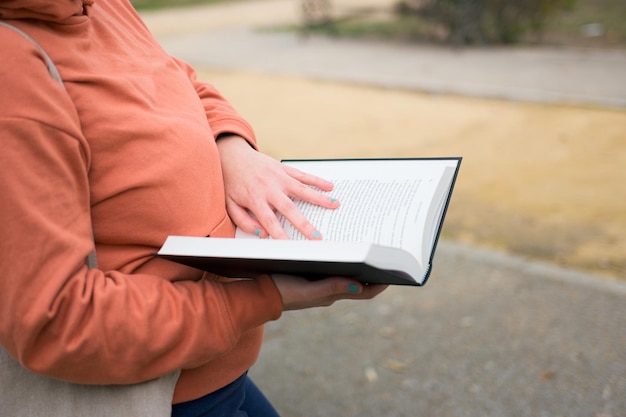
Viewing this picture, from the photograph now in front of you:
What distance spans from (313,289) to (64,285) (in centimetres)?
39

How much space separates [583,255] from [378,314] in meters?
1.21

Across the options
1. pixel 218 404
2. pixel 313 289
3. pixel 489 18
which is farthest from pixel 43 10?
pixel 489 18

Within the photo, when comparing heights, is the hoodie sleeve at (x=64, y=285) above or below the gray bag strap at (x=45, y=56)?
below

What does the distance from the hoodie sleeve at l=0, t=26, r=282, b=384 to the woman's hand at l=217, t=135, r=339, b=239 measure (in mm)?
180

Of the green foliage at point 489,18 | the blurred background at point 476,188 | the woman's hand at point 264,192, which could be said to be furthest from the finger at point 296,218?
the green foliage at point 489,18

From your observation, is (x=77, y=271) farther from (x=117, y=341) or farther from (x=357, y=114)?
(x=357, y=114)

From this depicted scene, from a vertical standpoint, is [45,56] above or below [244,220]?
above

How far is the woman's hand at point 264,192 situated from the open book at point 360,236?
2 cm

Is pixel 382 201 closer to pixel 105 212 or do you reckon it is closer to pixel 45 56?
pixel 105 212

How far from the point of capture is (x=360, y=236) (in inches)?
46.5

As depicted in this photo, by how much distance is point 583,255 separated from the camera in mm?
3689

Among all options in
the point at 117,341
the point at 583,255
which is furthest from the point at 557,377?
the point at 117,341

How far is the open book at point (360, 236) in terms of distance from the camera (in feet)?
3.37

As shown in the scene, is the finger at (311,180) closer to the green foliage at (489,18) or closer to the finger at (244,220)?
the finger at (244,220)
